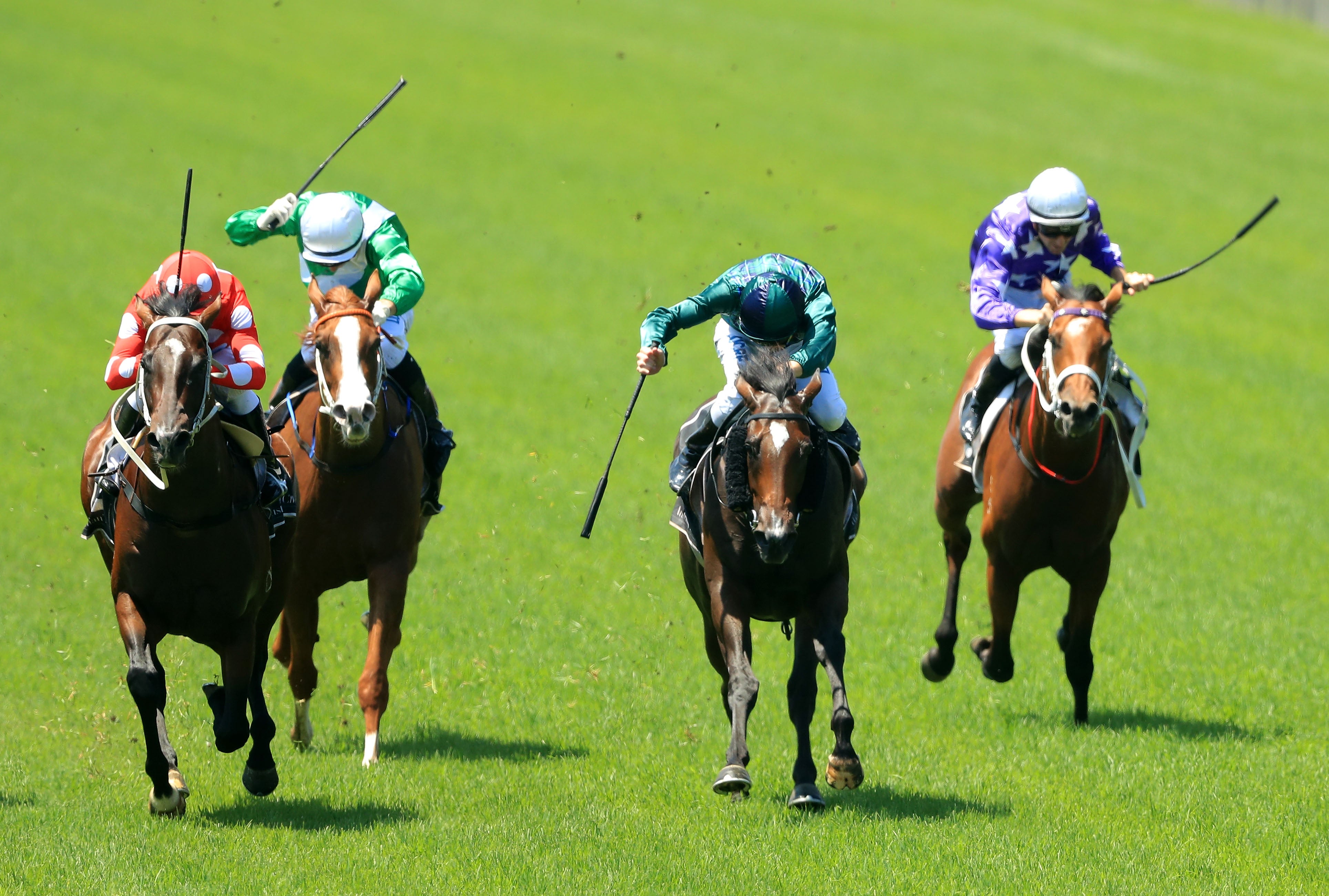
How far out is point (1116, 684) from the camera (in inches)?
406

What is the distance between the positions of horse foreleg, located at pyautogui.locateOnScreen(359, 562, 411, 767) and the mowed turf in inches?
10.1

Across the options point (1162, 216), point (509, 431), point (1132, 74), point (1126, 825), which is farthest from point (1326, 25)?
point (1126, 825)

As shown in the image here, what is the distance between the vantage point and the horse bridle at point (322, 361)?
24.3 feet

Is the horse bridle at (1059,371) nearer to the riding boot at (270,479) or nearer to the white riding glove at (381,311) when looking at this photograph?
the white riding glove at (381,311)

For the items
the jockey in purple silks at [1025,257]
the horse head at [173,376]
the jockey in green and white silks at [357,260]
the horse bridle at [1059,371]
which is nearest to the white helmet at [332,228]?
the jockey in green and white silks at [357,260]

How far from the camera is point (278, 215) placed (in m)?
8.77

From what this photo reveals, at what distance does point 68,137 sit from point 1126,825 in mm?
26186

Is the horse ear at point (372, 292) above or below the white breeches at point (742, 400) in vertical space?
above

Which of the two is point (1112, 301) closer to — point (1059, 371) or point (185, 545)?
point (1059, 371)

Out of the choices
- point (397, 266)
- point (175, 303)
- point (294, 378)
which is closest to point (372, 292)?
point (397, 266)

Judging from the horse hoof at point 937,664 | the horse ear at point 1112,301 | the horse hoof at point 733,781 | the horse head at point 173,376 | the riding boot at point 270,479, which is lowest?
the horse hoof at point 733,781

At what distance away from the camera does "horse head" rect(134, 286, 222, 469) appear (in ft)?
21.0

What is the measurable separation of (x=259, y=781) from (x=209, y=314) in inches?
84.8

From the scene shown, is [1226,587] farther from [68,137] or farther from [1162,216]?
[68,137]
